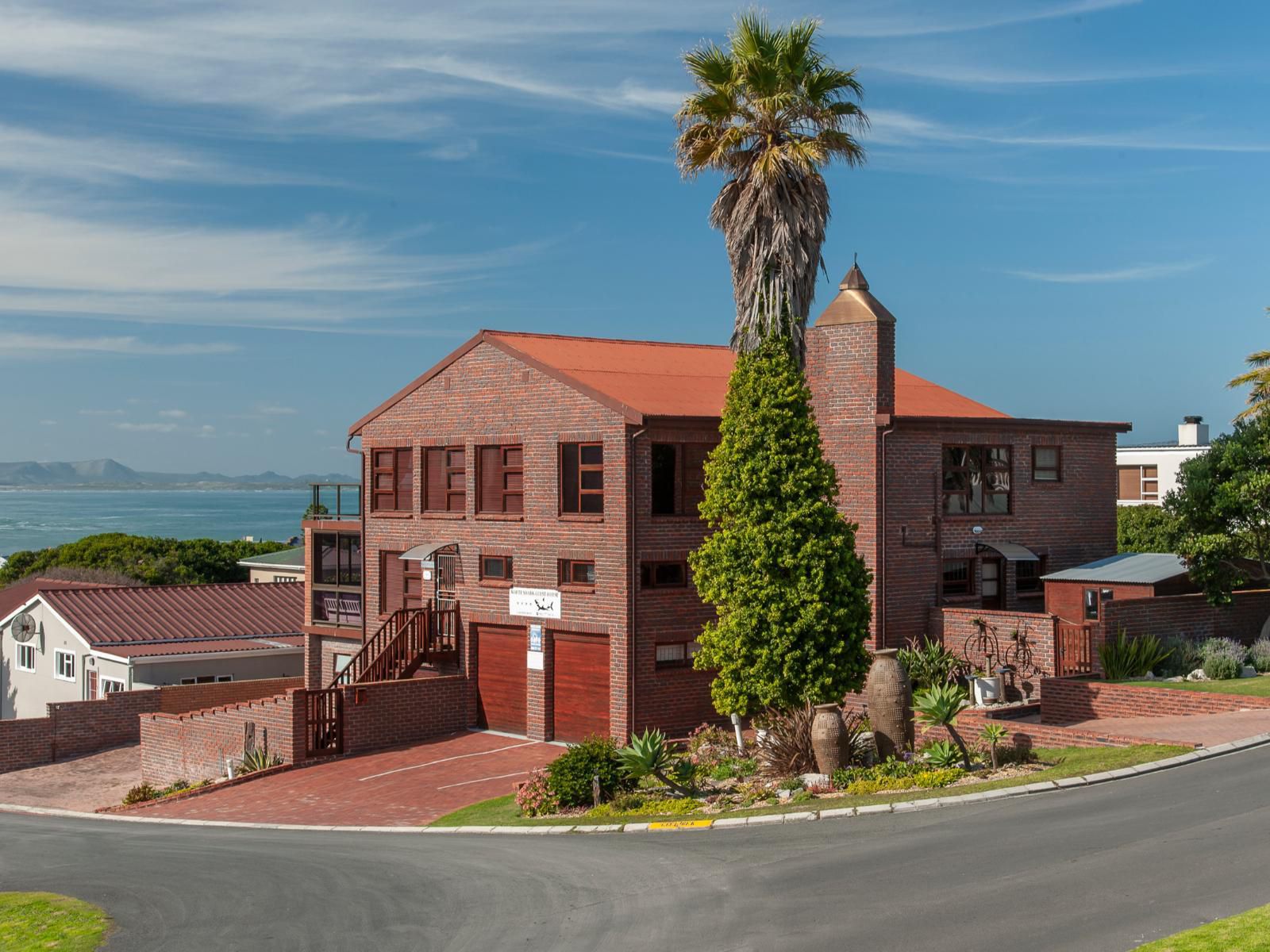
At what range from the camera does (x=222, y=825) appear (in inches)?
1037

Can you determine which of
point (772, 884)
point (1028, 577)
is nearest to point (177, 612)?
point (1028, 577)

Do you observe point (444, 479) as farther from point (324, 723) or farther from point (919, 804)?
point (919, 804)

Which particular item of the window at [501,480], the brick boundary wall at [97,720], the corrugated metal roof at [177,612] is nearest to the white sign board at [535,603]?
the window at [501,480]

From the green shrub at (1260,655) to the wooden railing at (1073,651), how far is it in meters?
3.92

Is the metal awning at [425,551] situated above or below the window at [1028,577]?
above

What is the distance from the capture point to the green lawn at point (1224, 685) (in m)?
25.5

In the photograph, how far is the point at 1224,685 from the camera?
26.9 m

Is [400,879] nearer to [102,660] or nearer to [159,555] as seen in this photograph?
[102,660]

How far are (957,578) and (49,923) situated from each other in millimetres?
21995

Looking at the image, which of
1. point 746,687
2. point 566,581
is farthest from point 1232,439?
point 566,581

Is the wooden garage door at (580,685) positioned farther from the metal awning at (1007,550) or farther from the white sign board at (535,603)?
the metal awning at (1007,550)

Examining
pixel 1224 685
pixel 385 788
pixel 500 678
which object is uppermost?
pixel 1224 685

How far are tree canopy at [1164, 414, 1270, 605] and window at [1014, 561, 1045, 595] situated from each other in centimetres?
392

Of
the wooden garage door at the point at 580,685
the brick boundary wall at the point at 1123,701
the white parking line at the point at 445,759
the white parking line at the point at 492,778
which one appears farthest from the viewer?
the wooden garage door at the point at 580,685
